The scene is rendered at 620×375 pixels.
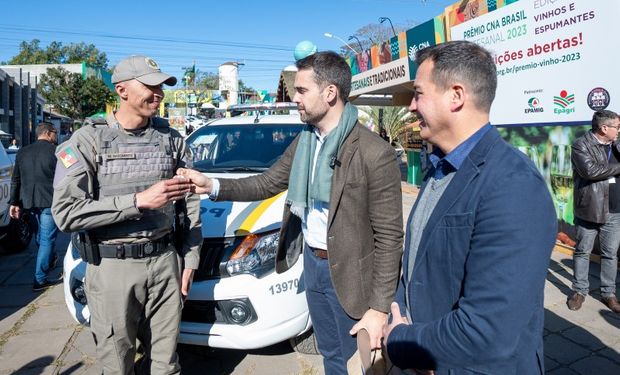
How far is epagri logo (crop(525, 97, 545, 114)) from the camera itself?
6.41 m

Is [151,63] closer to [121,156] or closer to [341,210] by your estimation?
[121,156]

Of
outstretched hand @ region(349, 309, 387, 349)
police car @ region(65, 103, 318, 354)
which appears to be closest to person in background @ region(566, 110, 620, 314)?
police car @ region(65, 103, 318, 354)

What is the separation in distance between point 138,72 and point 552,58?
5705 mm

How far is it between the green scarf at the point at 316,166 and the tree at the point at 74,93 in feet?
136

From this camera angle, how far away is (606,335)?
3777mm

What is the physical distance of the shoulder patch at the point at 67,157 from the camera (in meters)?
2.26

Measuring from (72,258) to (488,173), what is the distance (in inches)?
121

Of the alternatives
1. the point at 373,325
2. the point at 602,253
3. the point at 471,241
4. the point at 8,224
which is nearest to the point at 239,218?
the point at 373,325

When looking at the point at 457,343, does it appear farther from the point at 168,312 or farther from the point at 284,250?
the point at 168,312

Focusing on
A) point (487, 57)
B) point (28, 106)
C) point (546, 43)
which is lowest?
point (487, 57)

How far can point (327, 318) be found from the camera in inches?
94.7

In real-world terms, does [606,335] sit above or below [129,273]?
below

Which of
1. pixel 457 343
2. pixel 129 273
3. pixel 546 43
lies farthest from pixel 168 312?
pixel 546 43

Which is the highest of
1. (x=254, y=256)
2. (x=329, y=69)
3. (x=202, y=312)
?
(x=329, y=69)
